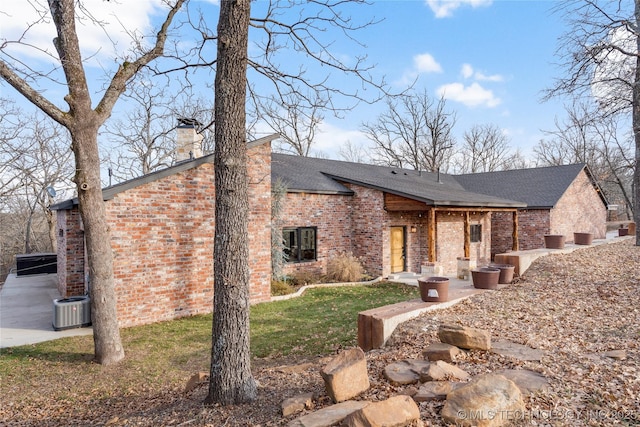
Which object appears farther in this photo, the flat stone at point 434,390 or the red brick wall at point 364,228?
the red brick wall at point 364,228

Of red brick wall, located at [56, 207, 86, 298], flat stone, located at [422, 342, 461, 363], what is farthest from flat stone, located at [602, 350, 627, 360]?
red brick wall, located at [56, 207, 86, 298]

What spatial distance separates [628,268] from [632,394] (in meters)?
7.84

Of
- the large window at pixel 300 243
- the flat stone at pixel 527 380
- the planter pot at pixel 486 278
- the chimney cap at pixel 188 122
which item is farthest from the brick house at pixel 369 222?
the flat stone at pixel 527 380

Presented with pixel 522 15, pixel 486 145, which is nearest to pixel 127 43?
pixel 522 15

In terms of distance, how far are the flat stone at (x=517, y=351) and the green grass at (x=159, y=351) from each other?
2572 mm

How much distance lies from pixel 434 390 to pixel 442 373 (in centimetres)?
39

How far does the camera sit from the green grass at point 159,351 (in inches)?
204

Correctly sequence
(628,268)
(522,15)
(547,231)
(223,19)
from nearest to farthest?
1. (223,19)
2. (628,268)
3. (522,15)
4. (547,231)

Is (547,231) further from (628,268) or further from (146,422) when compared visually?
(146,422)

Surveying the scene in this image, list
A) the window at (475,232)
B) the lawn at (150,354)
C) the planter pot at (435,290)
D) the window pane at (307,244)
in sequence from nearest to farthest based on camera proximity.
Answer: the lawn at (150,354), the planter pot at (435,290), the window pane at (307,244), the window at (475,232)

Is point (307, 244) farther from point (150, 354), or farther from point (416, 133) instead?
point (416, 133)

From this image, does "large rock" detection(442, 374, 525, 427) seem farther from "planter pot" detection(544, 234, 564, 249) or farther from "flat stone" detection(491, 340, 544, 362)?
"planter pot" detection(544, 234, 564, 249)

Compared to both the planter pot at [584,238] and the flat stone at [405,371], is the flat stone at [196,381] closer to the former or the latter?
the flat stone at [405,371]

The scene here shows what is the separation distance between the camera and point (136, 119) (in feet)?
77.5
